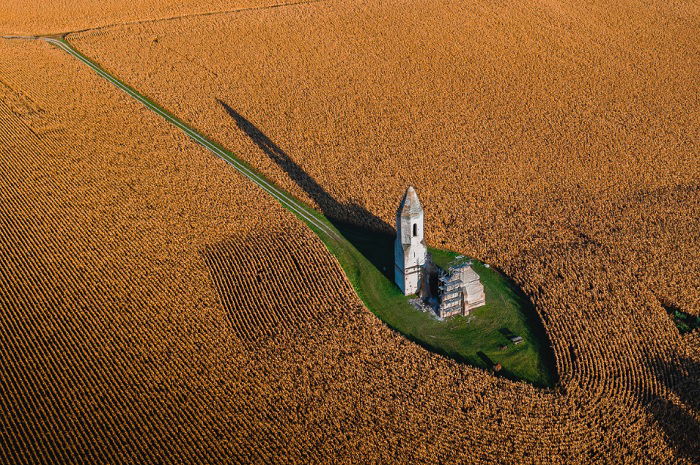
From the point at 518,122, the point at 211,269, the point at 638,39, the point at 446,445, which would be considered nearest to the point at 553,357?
the point at 446,445

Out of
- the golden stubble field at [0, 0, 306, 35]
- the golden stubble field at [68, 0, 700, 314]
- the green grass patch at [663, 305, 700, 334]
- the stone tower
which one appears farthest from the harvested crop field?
the golden stubble field at [0, 0, 306, 35]

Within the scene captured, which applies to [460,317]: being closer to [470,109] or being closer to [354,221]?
[354,221]

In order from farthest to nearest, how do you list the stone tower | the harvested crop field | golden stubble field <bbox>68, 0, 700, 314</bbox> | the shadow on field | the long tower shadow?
golden stubble field <bbox>68, 0, 700, 314</bbox>
the long tower shadow
the stone tower
the harvested crop field
the shadow on field

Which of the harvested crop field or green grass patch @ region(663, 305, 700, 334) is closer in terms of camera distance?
the harvested crop field

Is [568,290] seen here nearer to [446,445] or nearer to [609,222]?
[609,222]

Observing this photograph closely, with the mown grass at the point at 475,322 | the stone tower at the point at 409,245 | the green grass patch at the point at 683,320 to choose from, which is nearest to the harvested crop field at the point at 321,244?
the green grass patch at the point at 683,320

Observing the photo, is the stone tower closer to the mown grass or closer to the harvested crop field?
the mown grass
